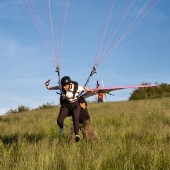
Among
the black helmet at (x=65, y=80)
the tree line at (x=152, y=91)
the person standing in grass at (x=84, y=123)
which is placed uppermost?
the tree line at (x=152, y=91)

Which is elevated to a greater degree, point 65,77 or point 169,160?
point 65,77

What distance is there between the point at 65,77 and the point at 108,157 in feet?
8.59

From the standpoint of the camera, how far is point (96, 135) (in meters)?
9.15

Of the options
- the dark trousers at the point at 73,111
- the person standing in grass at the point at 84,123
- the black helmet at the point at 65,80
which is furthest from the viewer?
the person standing in grass at the point at 84,123

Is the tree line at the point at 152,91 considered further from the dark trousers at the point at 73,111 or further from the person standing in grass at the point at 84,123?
the dark trousers at the point at 73,111

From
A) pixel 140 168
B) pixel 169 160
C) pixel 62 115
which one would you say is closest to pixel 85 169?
pixel 140 168

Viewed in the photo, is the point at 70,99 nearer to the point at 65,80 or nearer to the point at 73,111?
the point at 73,111

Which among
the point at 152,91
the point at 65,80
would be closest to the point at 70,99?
the point at 65,80

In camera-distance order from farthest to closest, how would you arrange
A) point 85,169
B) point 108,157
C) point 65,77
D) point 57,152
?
point 65,77 < point 57,152 < point 108,157 < point 85,169

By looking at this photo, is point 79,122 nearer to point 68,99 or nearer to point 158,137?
point 68,99

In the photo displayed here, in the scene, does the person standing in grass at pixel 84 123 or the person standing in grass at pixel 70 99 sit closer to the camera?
the person standing in grass at pixel 70 99

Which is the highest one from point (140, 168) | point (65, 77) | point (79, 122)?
point (65, 77)

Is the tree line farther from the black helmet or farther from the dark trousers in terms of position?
the black helmet

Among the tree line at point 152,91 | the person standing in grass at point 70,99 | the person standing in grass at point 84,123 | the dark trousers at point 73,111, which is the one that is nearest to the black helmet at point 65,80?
the person standing in grass at point 70,99
